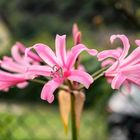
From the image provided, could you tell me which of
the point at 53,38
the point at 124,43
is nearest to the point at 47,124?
the point at 53,38

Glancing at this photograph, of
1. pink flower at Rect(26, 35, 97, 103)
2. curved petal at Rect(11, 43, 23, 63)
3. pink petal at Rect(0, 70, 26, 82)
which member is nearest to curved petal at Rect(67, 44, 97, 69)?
pink flower at Rect(26, 35, 97, 103)

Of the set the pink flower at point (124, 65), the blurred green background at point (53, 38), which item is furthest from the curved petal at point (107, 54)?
the blurred green background at point (53, 38)

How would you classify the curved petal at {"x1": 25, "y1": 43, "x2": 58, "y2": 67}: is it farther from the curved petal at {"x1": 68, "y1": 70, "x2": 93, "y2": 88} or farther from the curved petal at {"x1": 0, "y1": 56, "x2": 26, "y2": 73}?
the curved petal at {"x1": 0, "y1": 56, "x2": 26, "y2": 73}

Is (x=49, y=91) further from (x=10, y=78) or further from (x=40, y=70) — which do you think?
(x=10, y=78)

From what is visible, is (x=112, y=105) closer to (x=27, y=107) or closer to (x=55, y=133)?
(x=55, y=133)

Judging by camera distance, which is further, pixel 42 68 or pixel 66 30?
pixel 66 30

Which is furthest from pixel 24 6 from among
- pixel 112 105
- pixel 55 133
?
pixel 112 105
